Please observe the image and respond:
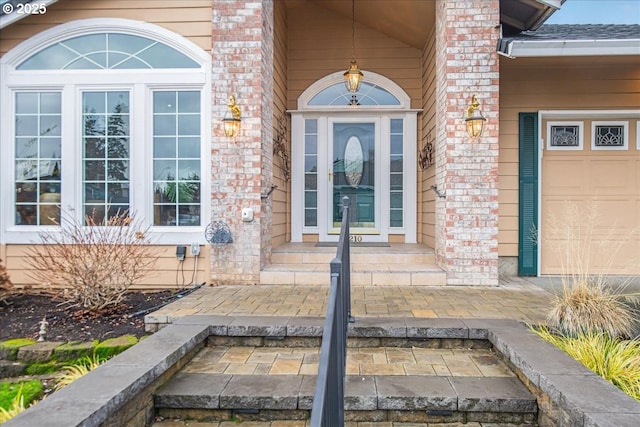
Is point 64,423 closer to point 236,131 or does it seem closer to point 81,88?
point 236,131

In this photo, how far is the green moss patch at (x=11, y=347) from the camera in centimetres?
332

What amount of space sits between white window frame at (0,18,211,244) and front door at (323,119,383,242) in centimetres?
214

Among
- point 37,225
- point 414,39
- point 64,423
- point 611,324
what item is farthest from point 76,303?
point 414,39

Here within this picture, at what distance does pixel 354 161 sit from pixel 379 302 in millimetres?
2985

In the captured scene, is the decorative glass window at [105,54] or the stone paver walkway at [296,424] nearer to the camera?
the stone paver walkway at [296,424]

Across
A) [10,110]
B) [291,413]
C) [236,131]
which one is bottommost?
[291,413]

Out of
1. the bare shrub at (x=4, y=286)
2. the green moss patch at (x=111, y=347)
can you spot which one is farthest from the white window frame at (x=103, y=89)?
the green moss patch at (x=111, y=347)

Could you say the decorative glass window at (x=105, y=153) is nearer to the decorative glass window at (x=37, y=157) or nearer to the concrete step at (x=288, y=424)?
the decorative glass window at (x=37, y=157)

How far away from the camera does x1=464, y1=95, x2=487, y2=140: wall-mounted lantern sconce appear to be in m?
4.48

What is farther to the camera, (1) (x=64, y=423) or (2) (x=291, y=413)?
(2) (x=291, y=413)

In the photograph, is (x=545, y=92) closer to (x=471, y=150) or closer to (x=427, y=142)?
(x=427, y=142)

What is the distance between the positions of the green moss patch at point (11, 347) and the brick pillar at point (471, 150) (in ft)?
13.6

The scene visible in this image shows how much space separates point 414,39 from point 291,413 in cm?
552

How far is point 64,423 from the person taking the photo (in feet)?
5.75
